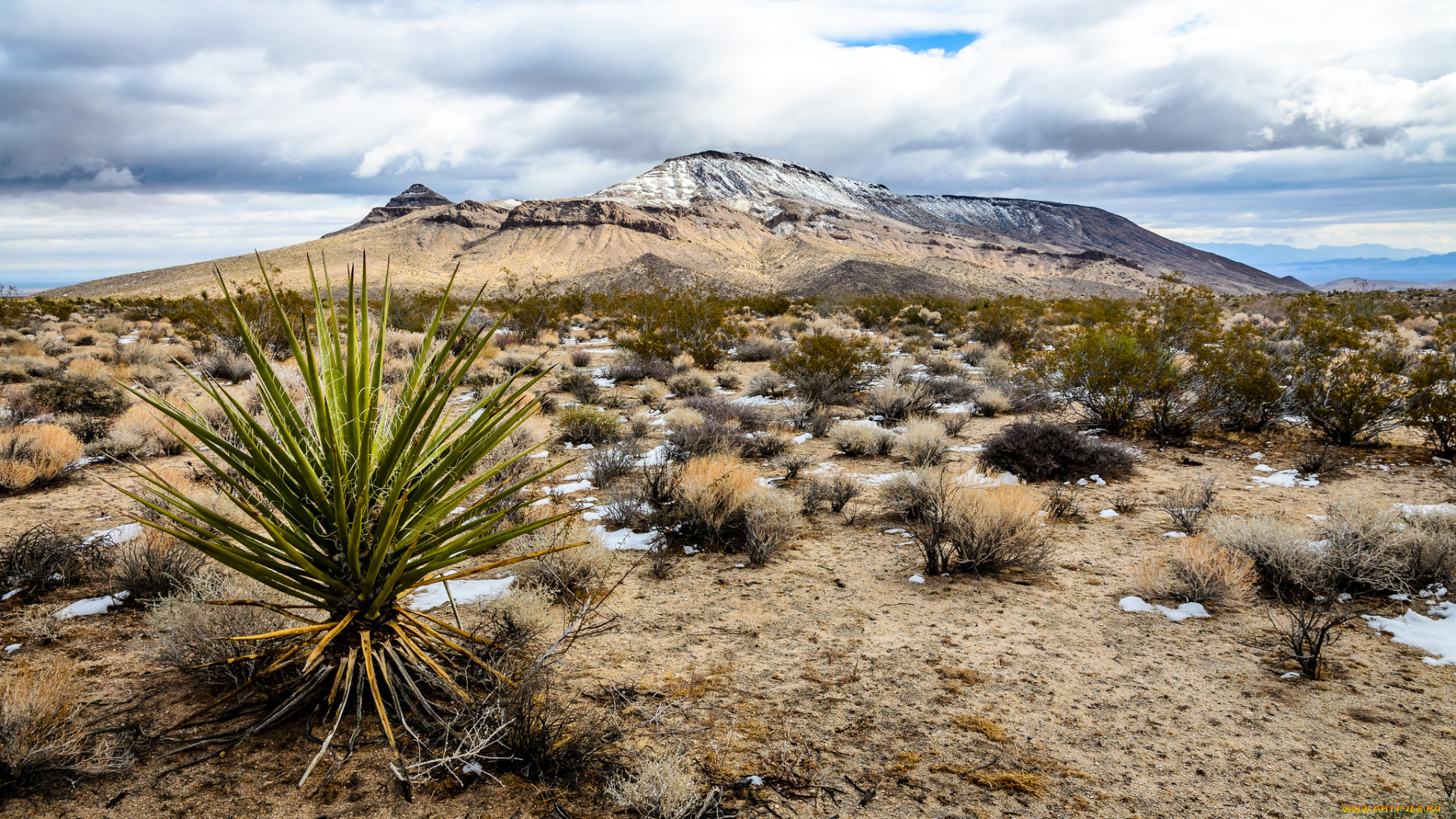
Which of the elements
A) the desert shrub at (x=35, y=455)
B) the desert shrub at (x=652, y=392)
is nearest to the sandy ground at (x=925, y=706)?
the desert shrub at (x=35, y=455)

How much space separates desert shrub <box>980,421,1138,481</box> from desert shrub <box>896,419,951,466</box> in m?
0.61

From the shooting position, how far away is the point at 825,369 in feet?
42.9

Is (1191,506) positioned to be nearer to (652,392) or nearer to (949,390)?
(949,390)

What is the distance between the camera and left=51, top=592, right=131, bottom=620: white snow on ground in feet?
13.4

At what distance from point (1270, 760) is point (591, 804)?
10.5ft

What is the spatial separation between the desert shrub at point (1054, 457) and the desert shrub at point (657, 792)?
6590 millimetres

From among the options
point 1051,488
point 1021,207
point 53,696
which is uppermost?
point 1021,207

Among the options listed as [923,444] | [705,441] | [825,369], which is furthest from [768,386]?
[923,444]

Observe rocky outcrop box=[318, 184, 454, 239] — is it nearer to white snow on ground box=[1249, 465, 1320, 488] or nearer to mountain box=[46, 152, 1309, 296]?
mountain box=[46, 152, 1309, 296]

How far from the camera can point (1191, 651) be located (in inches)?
160

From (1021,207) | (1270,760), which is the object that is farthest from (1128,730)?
(1021,207)

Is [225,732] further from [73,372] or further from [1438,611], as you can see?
[73,372]

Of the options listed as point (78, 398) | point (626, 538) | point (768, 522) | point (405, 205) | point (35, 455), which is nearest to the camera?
point (768, 522)

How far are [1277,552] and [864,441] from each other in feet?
16.2
